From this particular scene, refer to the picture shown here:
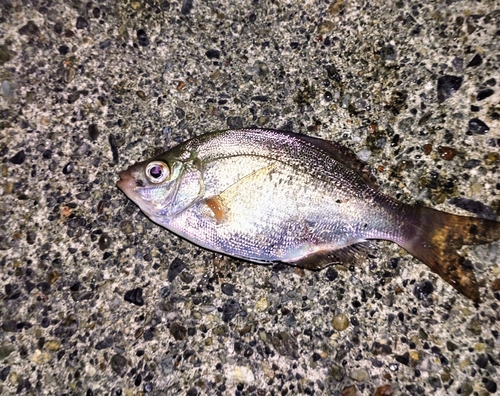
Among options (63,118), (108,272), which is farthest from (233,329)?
(63,118)

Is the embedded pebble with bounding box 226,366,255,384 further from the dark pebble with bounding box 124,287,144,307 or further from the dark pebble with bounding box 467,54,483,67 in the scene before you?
the dark pebble with bounding box 467,54,483,67

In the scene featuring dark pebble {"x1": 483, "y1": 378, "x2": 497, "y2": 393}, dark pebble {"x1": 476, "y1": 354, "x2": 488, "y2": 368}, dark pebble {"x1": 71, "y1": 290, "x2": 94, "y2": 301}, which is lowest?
dark pebble {"x1": 483, "y1": 378, "x2": 497, "y2": 393}

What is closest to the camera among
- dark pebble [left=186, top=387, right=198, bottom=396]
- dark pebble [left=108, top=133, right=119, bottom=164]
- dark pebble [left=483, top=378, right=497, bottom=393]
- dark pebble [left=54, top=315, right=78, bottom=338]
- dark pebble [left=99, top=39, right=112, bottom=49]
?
dark pebble [left=483, top=378, right=497, bottom=393]

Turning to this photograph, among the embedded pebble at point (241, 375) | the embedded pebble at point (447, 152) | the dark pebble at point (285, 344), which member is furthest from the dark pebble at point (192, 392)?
the embedded pebble at point (447, 152)

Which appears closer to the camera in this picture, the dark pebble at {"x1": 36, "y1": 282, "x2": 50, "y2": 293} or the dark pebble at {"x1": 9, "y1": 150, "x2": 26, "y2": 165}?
the dark pebble at {"x1": 36, "y1": 282, "x2": 50, "y2": 293}

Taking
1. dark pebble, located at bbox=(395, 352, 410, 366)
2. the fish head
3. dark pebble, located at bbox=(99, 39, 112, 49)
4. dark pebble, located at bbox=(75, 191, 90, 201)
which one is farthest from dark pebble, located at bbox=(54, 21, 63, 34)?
dark pebble, located at bbox=(395, 352, 410, 366)

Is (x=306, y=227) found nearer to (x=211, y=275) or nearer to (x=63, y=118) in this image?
(x=211, y=275)

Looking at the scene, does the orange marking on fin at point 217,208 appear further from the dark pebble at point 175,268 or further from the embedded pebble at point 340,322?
the embedded pebble at point 340,322
